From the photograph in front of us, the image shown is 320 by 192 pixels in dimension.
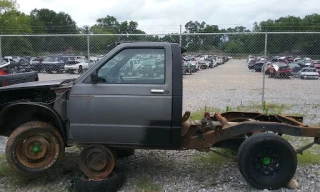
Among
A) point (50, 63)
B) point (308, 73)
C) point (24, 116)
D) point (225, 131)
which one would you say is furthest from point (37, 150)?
point (308, 73)

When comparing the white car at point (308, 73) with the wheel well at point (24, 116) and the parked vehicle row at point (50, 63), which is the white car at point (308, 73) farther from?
the wheel well at point (24, 116)

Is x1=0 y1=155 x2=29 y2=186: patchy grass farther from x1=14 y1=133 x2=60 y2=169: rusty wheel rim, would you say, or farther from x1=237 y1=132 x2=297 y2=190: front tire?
x1=237 y1=132 x2=297 y2=190: front tire

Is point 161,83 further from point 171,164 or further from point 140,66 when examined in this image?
point 171,164

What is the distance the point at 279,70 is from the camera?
1791cm

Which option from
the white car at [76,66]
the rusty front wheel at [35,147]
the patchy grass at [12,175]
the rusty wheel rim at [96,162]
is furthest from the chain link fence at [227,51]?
the rusty wheel rim at [96,162]

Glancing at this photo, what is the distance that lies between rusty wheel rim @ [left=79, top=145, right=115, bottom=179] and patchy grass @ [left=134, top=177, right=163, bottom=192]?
46cm

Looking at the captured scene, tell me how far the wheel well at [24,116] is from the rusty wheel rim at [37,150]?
0.22m

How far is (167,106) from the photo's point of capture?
14.3ft

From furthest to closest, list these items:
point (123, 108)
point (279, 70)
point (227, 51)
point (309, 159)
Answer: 1. point (279, 70)
2. point (227, 51)
3. point (309, 159)
4. point (123, 108)

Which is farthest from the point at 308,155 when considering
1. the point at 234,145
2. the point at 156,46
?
the point at 156,46

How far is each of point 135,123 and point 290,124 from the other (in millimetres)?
2293

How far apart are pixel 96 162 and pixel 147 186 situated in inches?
30.4

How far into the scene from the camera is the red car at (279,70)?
16.4 metres

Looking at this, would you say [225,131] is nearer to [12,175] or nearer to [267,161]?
[267,161]
